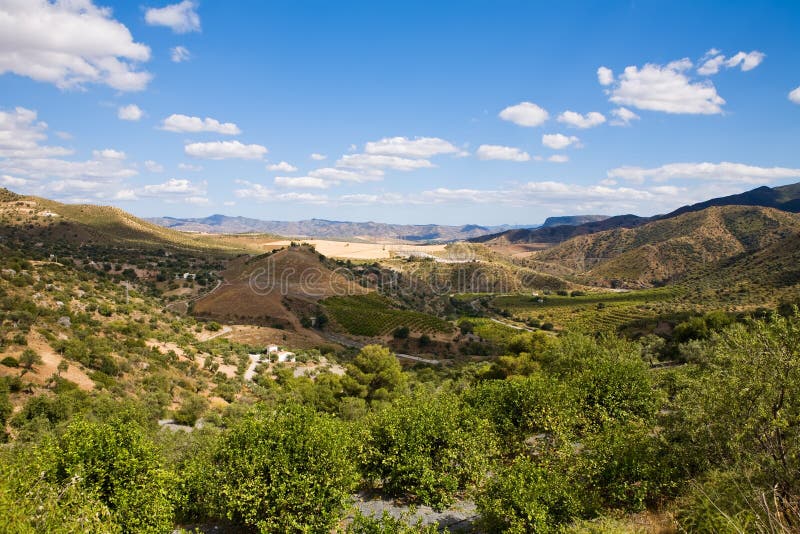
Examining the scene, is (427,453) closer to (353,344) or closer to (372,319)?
(353,344)

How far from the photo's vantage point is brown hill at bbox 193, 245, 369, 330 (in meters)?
81.9

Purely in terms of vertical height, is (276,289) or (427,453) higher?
(427,453)

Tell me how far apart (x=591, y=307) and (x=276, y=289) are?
7777 centimetres

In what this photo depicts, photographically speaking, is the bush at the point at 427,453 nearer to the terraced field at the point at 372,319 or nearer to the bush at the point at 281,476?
the bush at the point at 281,476

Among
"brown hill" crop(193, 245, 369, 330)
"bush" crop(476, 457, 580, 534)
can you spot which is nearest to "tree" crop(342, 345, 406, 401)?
"bush" crop(476, 457, 580, 534)

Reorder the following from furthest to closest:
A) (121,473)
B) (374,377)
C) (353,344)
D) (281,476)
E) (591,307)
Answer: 1. (591,307)
2. (353,344)
3. (374,377)
4. (281,476)
5. (121,473)

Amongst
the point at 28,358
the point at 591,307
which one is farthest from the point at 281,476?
the point at 591,307

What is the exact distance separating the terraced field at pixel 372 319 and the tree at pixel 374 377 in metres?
37.0

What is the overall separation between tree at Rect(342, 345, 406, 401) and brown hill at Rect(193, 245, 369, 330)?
41.1 m

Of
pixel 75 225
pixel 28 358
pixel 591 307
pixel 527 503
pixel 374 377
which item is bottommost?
pixel 591 307

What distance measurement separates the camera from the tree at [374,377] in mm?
39125


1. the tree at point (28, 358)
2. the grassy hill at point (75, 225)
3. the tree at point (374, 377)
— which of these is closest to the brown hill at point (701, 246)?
the tree at point (374, 377)

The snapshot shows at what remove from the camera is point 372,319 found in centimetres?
8531

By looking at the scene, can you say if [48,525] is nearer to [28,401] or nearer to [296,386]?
[28,401]
